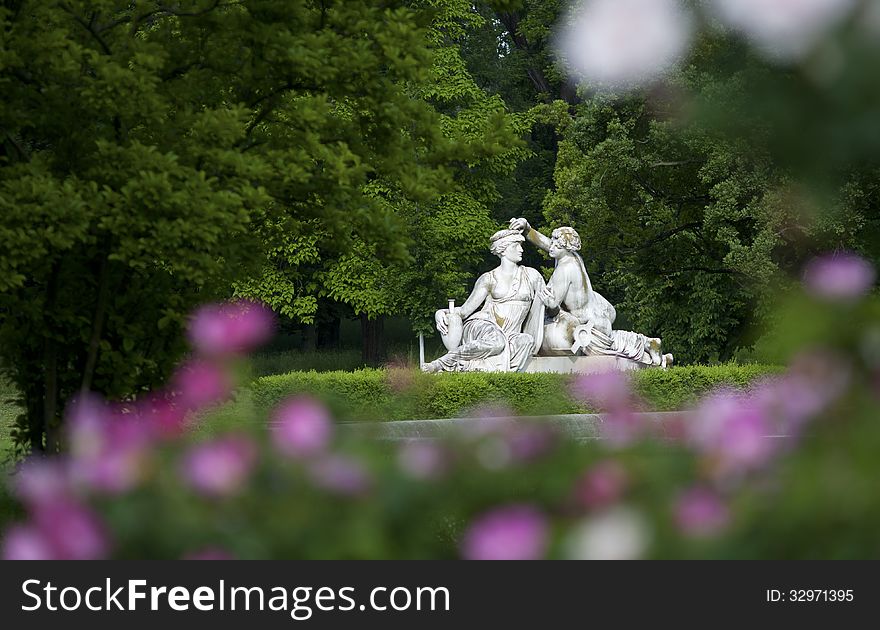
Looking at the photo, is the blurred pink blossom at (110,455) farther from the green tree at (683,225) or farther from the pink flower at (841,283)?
the green tree at (683,225)

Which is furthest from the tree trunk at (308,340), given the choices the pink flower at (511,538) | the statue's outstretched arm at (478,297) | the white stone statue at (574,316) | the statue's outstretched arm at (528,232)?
the pink flower at (511,538)

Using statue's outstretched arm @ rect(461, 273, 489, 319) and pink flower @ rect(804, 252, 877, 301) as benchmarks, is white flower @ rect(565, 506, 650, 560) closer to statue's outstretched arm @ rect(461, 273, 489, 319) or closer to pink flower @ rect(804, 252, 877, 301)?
pink flower @ rect(804, 252, 877, 301)

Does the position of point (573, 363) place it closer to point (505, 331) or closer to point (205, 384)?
point (505, 331)

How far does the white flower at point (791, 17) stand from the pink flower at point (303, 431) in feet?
3.85

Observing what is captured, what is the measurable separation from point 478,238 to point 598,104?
795 centimetres

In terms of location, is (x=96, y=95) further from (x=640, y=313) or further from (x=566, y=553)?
(x=640, y=313)

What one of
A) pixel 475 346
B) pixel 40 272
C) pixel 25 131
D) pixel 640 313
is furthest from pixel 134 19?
pixel 640 313

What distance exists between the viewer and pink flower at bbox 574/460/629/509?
2.45m

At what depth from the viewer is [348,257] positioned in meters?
9.25

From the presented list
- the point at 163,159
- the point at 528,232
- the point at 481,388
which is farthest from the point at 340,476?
the point at 528,232

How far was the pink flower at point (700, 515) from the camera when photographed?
2.34m

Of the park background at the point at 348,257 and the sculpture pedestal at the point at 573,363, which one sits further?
the sculpture pedestal at the point at 573,363

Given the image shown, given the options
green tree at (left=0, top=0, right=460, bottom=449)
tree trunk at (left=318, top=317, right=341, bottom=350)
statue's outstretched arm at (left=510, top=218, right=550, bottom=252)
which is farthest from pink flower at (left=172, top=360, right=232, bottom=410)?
tree trunk at (left=318, top=317, right=341, bottom=350)

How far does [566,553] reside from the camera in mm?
2309
